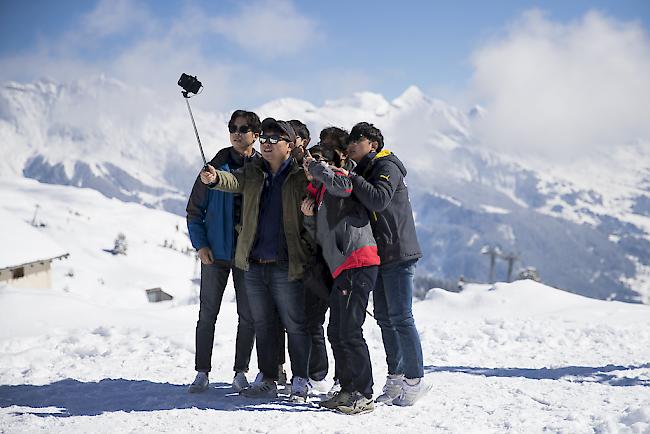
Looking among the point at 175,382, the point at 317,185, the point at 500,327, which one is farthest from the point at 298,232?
the point at 500,327

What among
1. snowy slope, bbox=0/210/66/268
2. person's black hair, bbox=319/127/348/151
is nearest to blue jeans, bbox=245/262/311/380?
person's black hair, bbox=319/127/348/151

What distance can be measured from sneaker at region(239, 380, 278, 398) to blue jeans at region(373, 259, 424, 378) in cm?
124

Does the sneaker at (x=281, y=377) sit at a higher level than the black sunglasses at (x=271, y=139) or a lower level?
lower

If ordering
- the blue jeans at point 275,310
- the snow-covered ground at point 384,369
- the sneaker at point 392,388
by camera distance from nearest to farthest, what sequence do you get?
1. the snow-covered ground at point 384,369
2. the blue jeans at point 275,310
3. the sneaker at point 392,388

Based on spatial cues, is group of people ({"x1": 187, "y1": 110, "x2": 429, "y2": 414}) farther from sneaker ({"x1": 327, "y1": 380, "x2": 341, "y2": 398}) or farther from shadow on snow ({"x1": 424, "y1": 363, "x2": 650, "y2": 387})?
shadow on snow ({"x1": 424, "y1": 363, "x2": 650, "y2": 387})

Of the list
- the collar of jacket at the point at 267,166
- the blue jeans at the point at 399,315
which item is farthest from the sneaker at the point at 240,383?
the collar of jacket at the point at 267,166

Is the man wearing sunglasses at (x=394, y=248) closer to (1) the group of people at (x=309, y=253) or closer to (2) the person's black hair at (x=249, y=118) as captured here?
(1) the group of people at (x=309, y=253)

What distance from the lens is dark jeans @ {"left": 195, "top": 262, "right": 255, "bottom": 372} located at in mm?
6219

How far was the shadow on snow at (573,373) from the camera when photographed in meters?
7.57

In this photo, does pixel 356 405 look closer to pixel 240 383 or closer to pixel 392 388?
pixel 392 388

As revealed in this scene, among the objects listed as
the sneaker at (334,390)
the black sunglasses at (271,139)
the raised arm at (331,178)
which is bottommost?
the sneaker at (334,390)

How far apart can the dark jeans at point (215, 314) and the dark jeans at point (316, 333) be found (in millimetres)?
619

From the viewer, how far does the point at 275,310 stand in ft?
20.1

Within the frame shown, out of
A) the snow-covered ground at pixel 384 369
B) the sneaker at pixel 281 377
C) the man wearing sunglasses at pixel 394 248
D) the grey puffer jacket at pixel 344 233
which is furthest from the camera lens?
the sneaker at pixel 281 377
